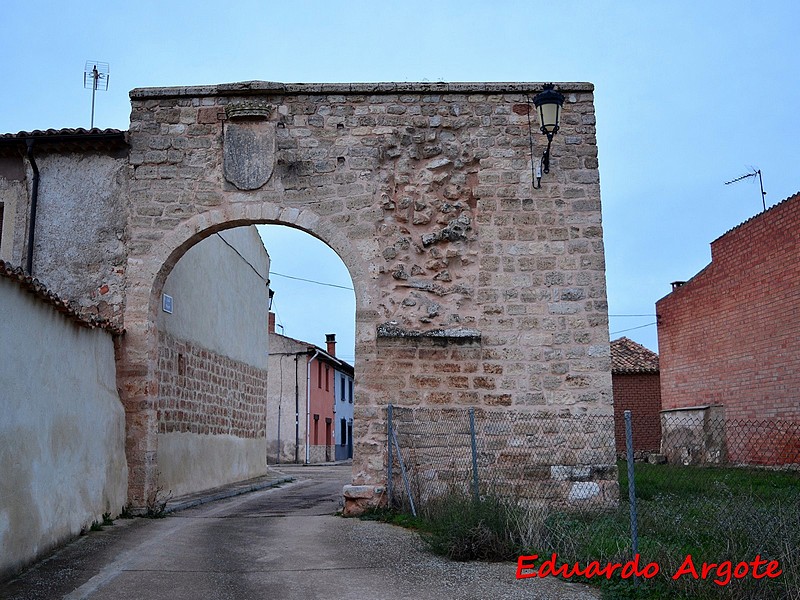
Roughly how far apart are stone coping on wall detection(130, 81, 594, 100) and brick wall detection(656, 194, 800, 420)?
7068 millimetres

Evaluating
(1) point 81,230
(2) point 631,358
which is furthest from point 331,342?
(1) point 81,230

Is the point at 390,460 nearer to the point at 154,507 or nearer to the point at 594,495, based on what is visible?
the point at 594,495

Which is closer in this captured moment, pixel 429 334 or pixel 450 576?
pixel 450 576

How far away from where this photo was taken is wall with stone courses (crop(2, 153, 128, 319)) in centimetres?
874

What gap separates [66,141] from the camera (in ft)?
29.6

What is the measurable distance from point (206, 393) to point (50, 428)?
581 cm

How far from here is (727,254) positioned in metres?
15.8

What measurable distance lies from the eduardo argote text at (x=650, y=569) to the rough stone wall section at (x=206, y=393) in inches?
218

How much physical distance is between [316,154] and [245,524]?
4224 mm

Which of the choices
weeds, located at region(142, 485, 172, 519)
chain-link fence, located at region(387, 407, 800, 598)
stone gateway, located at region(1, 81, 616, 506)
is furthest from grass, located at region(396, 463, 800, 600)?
weeds, located at region(142, 485, 172, 519)

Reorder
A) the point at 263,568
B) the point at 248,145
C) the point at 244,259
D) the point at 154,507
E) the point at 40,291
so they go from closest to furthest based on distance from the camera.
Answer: the point at 263,568 → the point at 40,291 → the point at 154,507 → the point at 248,145 → the point at 244,259

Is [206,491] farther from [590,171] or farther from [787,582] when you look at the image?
[787,582]

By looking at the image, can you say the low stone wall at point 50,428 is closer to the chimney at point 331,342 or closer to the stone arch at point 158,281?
the stone arch at point 158,281

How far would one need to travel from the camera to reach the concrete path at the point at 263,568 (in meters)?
4.84
